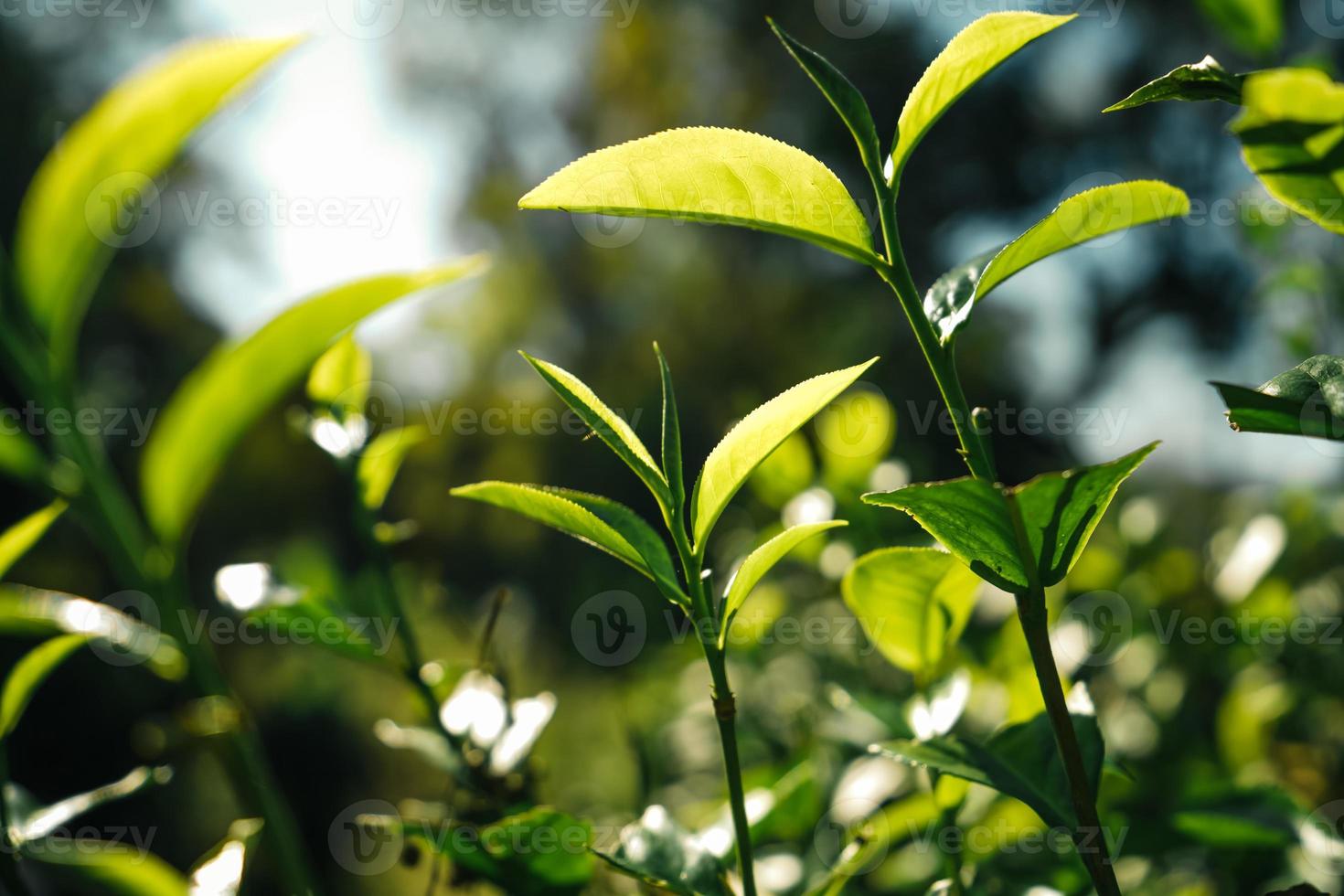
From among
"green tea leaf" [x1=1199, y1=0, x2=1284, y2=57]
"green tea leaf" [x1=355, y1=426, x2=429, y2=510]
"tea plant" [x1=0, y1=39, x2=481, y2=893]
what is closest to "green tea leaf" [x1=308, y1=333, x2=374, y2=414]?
"green tea leaf" [x1=355, y1=426, x2=429, y2=510]

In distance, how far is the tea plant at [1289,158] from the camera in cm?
28

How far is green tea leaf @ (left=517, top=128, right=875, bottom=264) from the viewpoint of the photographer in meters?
0.35

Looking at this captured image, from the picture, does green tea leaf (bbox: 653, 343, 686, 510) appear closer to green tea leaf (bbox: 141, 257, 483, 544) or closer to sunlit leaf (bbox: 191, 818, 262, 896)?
green tea leaf (bbox: 141, 257, 483, 544)

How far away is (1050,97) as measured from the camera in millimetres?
3738

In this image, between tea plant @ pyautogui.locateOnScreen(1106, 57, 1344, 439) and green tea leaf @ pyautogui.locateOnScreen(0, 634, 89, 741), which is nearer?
tea plant @ pyautogui.locateOnScreen(1106, 57, 1344, 439)

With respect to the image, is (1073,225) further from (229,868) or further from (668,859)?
(229,868)

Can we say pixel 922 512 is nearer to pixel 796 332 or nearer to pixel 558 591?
pixel 796 332

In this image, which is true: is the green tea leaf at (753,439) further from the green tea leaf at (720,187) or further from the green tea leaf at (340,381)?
the green tea leaf at (340,381)

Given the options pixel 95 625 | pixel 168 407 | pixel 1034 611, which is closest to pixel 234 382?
pixel 168 407

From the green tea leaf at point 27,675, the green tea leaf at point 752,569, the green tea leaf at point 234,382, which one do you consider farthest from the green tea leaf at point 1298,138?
the green tea leaf at point 27,675

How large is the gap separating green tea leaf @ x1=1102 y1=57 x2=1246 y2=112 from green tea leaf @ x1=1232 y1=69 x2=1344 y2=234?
0.03 metres

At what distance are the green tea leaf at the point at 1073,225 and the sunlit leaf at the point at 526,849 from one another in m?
0.32

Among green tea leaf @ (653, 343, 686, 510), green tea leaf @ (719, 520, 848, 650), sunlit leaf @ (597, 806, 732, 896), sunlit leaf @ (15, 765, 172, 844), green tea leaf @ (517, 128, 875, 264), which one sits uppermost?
green tea leaf @ (517, 128, 875, 264)

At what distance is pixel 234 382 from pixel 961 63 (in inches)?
14.6
